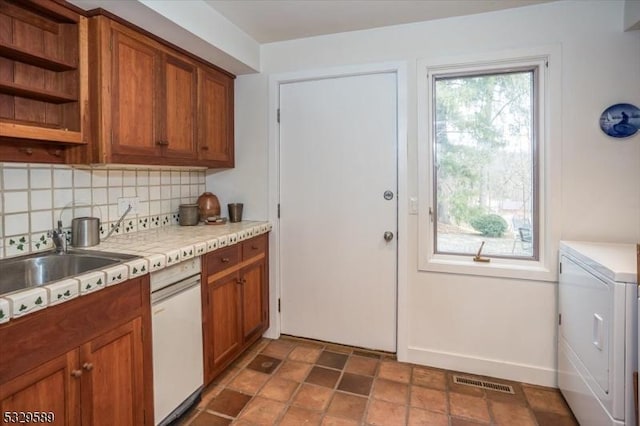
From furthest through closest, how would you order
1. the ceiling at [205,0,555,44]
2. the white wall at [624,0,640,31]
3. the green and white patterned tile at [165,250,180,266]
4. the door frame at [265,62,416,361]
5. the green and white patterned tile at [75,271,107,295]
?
the door frame at [265,62,416,361]
the ceiling at [205,0,555,44]
the white wall at [624,0,640,31]
the green and white patterned tile at [165,250,180,266]
the green and white patterned tile at [75,271,107,295]

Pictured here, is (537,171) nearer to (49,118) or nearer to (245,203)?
(245,203)

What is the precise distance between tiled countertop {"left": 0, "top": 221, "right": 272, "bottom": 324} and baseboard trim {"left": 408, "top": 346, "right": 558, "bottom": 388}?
1439 millimetres

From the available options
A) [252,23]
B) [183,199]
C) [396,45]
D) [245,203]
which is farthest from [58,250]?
[396,45]

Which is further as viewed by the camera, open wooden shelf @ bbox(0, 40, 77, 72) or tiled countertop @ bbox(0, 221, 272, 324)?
open wooden shelf @ bbox(0, 40, 77, 72)

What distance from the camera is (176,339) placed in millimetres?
1819

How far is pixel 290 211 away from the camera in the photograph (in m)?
2.77

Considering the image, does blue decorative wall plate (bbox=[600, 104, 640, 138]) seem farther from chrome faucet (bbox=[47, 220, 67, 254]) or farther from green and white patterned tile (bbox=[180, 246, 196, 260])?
chrome faucet (bbox=[47, 220, 67, 254])

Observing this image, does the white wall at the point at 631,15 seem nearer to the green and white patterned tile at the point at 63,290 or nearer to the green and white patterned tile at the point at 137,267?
the green and white patterned tile at the point at 137,267

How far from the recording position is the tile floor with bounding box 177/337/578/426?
1895mm

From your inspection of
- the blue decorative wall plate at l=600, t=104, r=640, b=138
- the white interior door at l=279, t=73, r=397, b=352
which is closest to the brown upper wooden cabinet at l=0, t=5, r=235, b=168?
the white interior door at l=279, t=73, r=397, b=352

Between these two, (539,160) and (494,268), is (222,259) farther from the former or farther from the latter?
(539,160)

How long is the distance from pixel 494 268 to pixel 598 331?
72 centimetres

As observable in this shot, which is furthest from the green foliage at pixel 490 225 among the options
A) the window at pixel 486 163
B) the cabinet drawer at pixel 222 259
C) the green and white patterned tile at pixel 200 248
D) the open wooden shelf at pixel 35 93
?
the open wooden shelf at pixel 35 93

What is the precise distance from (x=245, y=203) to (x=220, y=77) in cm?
98
